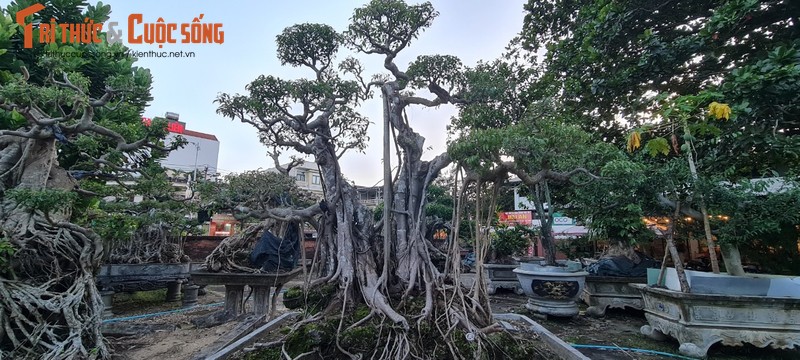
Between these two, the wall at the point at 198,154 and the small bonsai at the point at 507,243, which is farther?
the wall at the point at 198,154

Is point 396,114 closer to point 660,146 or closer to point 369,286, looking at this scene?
point 369,286

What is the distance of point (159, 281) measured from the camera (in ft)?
20.7

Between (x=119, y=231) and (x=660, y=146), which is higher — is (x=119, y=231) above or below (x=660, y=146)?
below

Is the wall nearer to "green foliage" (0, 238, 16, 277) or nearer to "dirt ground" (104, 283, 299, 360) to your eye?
"dirt ground" (104, 283, 299, 360)

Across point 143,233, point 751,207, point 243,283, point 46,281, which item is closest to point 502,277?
point 751,207

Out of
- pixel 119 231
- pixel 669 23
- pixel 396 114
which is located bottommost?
pixel 119 231

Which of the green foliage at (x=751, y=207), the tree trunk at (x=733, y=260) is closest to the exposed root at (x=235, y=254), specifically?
the green foliage at (x=751, y=207)

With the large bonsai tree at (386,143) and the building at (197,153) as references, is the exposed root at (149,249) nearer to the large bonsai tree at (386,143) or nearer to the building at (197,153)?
the large bonsai tree at (386,143)

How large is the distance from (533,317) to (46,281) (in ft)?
20.0

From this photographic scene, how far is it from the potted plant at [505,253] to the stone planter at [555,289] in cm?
216

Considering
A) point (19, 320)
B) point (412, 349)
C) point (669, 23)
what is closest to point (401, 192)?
point (412, 349)

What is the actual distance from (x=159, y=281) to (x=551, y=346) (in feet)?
21.8

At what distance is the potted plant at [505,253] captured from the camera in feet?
23.6

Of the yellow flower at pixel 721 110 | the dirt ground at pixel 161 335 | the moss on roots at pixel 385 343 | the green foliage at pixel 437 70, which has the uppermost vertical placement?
the green foliage at pixel 437 70
